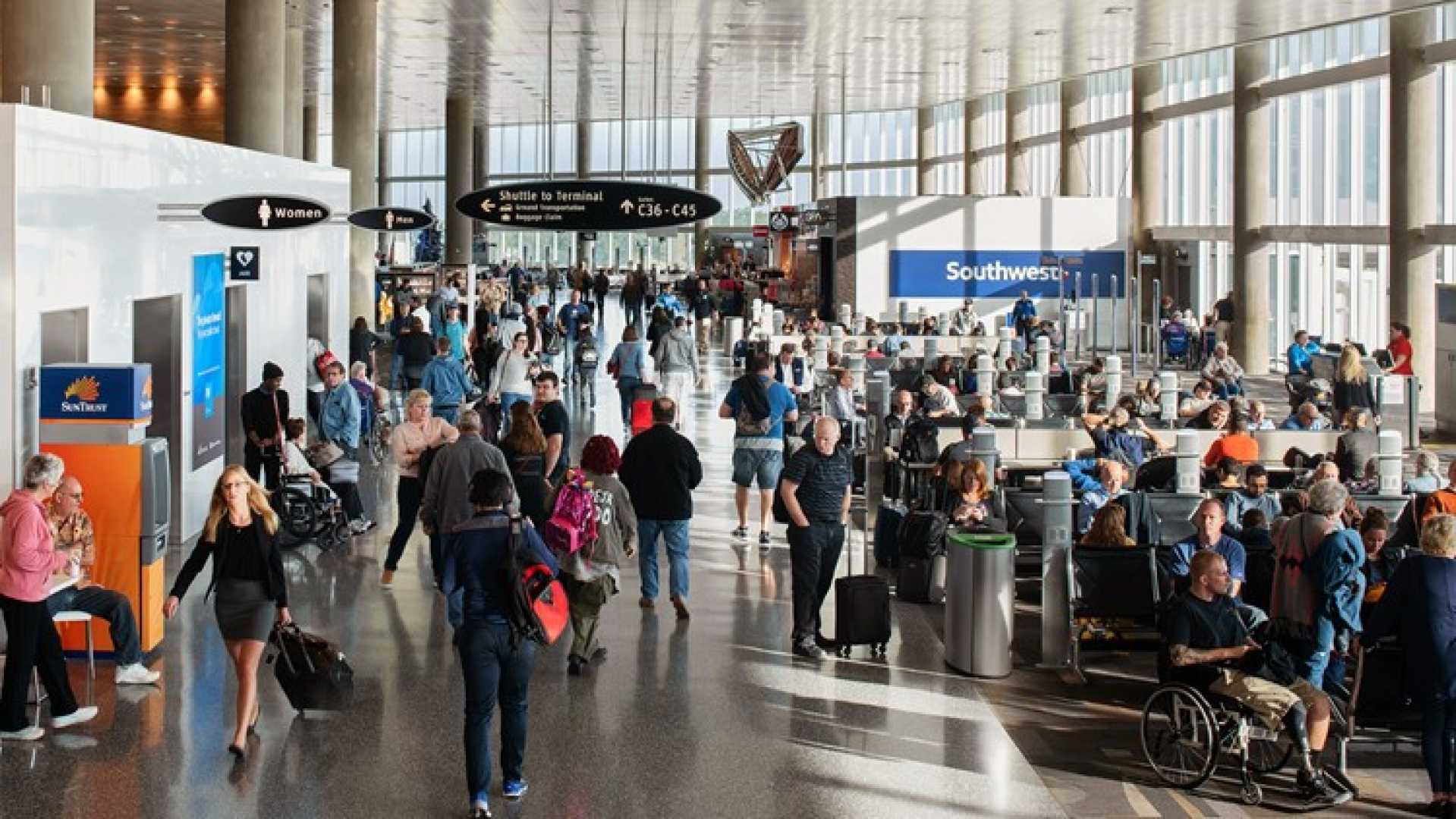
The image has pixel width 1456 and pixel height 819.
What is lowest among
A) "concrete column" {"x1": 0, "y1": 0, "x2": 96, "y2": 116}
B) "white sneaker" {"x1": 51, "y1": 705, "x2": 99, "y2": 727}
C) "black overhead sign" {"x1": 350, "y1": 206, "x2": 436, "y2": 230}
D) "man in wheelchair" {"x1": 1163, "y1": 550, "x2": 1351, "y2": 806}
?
"white sneaker" {"x1": 51, "y1": 705, "x2": 99, "y2": 727}

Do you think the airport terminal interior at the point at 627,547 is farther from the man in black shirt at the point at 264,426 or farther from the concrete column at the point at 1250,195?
the concrete column at the point at 1250,195

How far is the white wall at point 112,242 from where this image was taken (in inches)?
451

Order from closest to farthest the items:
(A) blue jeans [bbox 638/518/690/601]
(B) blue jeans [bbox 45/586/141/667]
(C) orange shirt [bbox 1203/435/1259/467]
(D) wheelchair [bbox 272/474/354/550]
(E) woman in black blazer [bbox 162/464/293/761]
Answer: (E) woman in black blazer [bbox 162/464/293/761] → (B) blue jeans [bbox 45/586/141/667] → (A) blue jeans [bbox 638/518/690/601] → (C) orange shirt [bbox 1203/435/1259/467] → (D) wheelchair [bbox 272/474/354/550]

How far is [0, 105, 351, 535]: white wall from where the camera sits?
11.5 m

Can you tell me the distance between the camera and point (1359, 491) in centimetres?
1417

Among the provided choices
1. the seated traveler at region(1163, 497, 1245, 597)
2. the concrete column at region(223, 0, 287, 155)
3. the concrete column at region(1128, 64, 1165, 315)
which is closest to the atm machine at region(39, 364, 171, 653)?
the seated traveler at region(1163, 497, 1245, 597)

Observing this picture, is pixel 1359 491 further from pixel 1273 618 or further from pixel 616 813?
pixel 616 813

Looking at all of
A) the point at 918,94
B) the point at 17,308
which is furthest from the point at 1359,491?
the point at 918,94

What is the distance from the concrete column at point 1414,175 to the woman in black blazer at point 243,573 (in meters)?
23.5

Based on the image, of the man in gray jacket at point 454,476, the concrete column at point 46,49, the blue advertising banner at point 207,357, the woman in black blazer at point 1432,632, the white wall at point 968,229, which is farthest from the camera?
the white wall at point 968,229

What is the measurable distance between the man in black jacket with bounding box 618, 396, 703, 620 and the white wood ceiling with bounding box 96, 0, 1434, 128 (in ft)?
38.3

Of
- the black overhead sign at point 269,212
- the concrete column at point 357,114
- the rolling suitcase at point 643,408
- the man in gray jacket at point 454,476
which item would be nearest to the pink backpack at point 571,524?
the man in gray jacket at point 454,476

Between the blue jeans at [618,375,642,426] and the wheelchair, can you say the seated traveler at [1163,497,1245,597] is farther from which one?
the blue jeans at [618,375,642,426]

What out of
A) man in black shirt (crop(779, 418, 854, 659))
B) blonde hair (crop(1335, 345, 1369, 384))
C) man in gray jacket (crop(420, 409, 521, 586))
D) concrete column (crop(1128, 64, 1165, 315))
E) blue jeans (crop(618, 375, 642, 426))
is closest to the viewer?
man in gray jacket (crop(420, 409, 521, 586))
